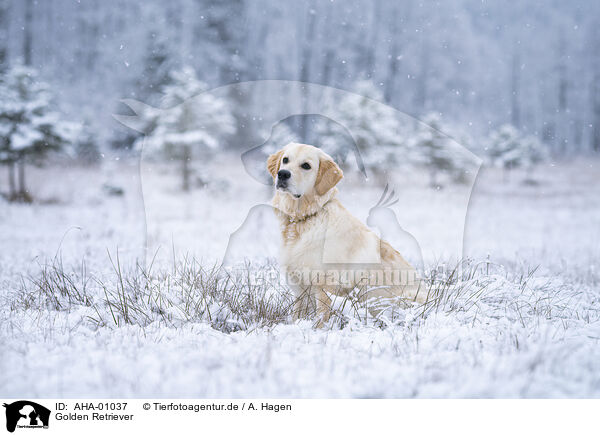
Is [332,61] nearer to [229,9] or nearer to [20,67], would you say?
[229,9]

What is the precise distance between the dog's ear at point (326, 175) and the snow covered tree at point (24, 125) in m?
9.55

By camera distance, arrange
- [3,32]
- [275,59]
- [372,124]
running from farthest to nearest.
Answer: [275,59] → [3,32] → [372,124]

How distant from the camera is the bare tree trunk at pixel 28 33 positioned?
39.1ft

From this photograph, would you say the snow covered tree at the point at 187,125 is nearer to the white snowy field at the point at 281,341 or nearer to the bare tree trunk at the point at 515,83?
the white snowy field at the point at 281,341

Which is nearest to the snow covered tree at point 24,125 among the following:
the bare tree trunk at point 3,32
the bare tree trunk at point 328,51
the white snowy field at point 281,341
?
the bare tree trunk at point 3,32

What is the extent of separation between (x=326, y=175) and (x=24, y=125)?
10274 mm

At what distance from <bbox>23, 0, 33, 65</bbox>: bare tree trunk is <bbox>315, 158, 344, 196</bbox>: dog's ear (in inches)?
539

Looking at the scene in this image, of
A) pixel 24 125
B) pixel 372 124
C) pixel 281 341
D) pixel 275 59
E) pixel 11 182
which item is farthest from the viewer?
pixel 275 59

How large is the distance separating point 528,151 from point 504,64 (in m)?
4.53

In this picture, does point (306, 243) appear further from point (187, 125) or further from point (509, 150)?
point (509, 150)

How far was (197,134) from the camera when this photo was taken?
983cm

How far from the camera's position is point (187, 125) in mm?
10164
